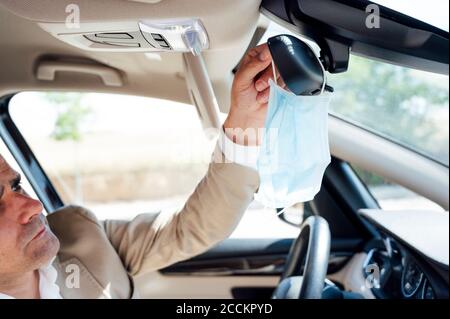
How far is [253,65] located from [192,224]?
53cm

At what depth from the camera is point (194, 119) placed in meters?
1.47

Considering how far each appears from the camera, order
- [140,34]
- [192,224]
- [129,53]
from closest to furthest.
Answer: [140,34] → [129,53] → [192,224]

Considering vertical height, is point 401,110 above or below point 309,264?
above

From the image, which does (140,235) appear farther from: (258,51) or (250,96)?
(258,51)

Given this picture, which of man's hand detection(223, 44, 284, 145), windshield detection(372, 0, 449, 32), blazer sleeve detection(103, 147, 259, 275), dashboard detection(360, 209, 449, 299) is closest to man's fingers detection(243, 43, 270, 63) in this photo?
man's hand detection(223, 44, 284, 145)

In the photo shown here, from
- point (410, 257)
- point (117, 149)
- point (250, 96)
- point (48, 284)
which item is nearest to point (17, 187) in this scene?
point (48, 284)

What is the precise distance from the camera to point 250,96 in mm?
1021

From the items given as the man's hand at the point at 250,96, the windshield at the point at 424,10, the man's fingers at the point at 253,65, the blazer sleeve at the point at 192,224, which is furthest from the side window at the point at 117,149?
the windshield at the point at 424,10

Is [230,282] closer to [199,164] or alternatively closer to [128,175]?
[128,175]

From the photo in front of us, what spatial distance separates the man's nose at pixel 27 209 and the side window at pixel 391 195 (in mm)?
1097

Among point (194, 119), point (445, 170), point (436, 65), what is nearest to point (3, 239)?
point (194, 119)

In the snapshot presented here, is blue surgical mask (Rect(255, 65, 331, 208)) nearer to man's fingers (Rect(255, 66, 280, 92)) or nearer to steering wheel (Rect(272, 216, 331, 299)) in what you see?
man's fingers (Rect(255, 66, 280, 92))

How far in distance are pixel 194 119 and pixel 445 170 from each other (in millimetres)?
798

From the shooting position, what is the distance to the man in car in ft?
3.12
